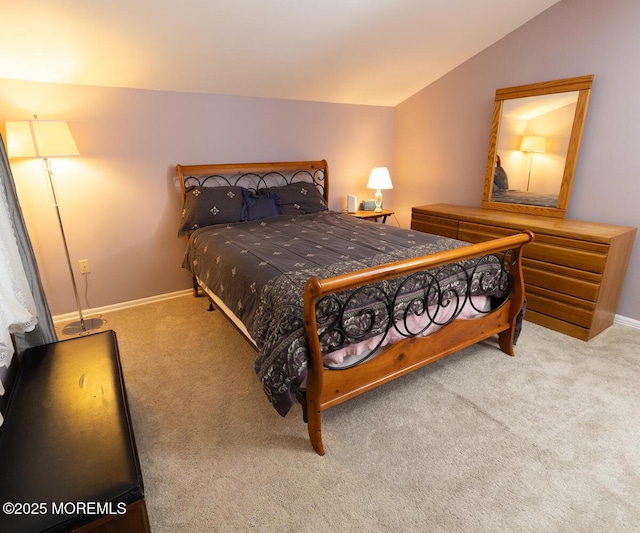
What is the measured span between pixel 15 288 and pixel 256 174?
247 centimetres

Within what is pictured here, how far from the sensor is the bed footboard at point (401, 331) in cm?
147

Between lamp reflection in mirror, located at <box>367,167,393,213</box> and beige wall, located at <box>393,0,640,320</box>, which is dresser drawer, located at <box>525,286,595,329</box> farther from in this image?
lamp reflection in mirror, located at <box>367,167,393,213</box>

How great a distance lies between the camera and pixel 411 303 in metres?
1.79

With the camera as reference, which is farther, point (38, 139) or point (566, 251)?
point (566, 251)

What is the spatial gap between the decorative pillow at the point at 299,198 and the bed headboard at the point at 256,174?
206mm

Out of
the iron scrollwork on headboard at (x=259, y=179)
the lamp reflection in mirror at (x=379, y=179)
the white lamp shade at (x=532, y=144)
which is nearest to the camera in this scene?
the white lamp shade at (x=532, y=144)

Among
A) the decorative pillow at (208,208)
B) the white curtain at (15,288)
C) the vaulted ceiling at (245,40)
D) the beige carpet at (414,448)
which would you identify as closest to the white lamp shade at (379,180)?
the vaulted ceiling at (245,40)

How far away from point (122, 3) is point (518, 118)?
300cm

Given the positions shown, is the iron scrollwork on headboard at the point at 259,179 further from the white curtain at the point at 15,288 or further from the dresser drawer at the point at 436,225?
the white curtain at the point at 15,288

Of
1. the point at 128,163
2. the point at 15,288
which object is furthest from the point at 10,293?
the point at 128,163

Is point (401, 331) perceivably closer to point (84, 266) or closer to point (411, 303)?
point (411, 303)

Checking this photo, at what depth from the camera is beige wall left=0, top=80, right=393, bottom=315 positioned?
272 cm

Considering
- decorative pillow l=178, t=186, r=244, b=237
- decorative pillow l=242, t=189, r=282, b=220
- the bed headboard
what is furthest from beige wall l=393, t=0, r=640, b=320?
decorative pillow l=178, t=186, r=244, b=237

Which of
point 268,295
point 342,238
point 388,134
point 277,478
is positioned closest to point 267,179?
point 342,238
